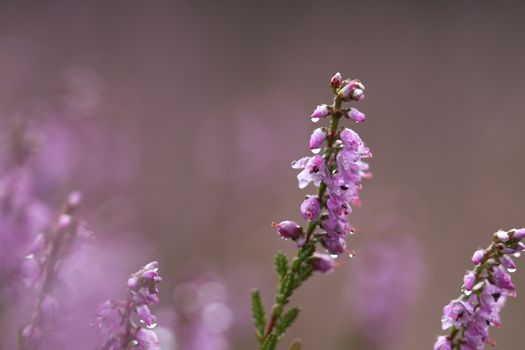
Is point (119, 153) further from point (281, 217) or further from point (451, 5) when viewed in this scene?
point (451, 5)

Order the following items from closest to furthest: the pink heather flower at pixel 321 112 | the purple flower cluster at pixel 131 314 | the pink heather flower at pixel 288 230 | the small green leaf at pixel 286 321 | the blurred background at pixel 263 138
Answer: the purple flower cluster at pixel 131 314 < the pink heather flower at pixel 321 112 < the pink heather flower at pixel 288 230 < the small green leaf at pixel 286 321 < the blurred background at pixel 263 138

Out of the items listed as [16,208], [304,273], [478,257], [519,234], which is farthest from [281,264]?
[16,208]

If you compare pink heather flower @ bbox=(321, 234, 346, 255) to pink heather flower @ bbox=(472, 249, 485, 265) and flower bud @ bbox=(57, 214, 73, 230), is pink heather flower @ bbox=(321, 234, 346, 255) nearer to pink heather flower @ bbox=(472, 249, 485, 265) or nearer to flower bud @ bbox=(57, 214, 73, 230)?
pink heather flower @ bbox=(472, 249, 485, 265)

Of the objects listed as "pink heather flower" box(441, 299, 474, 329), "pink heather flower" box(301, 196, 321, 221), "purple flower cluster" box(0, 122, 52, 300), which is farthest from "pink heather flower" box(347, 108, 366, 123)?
"purple flower cluster" box(0, 122, 52, 300)

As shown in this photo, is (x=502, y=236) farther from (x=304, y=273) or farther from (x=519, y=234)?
(x=304, y=273)

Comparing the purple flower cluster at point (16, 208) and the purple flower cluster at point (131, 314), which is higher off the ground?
the purple flower cluster at point (16, 208)

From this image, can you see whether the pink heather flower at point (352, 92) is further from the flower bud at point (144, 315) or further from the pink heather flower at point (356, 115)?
the flower bud at point (144, 315)

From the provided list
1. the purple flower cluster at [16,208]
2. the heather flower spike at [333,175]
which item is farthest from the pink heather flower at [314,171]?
the purple flower cluster at [16,208]
